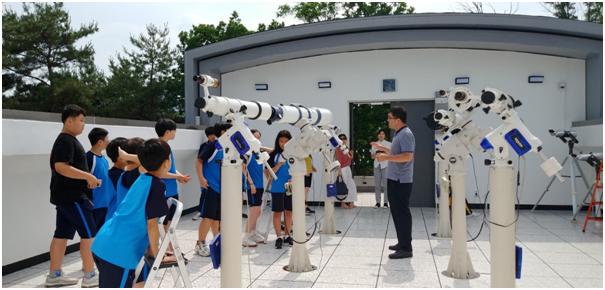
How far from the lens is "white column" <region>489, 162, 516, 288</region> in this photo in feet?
11.5

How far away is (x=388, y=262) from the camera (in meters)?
5.61

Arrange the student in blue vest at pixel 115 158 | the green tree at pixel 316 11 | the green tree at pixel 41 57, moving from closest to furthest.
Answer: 1. the student in blue vest at pixel 115 158
2. the green tree at pixel 41 57
3. the green tree at pixel 316 11

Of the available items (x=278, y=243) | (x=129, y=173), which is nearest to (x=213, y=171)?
(x=278, y=243)

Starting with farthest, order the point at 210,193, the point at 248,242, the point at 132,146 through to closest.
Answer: the point at 248,242 < the point at 210,193 < the point at 132,146

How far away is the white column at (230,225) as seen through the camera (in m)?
3.71

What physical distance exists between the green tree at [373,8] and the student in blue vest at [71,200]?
2729 centimetres

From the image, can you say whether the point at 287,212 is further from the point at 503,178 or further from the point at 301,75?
the point at 301,75

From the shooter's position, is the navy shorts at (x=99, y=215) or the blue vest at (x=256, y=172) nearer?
the navy shorts at (x=99, y=215)

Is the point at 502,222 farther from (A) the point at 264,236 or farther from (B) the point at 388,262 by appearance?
(A) the point at 264,236

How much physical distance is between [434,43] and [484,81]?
1371mm

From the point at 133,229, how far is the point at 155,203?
0.23 metres

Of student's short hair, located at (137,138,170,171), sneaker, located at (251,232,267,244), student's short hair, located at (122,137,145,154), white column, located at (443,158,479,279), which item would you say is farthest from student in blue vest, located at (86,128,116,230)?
white column, located at (443,158,479,279)

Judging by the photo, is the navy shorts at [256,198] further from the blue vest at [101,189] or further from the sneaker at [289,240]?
the blue vest at [101,189]

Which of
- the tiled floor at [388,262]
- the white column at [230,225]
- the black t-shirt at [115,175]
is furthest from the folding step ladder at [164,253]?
the black t-shirt at [115,175]
